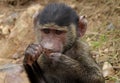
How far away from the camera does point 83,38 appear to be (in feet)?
24.4

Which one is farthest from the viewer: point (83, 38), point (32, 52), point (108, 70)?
point (83, 38)

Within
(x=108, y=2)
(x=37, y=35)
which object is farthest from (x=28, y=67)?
(x=108, y=2)

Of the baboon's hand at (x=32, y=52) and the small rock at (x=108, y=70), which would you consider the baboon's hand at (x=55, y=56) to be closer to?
the baboon's hand at (x=32, y=52)

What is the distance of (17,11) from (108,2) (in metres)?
1.92

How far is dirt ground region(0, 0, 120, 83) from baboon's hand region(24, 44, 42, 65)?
5.68 feet

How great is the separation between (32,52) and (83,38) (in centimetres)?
279

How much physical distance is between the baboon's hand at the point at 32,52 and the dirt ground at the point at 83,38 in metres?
1.73

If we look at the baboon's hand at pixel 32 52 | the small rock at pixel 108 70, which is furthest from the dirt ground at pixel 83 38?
the baboon's hand at pixel 32 52

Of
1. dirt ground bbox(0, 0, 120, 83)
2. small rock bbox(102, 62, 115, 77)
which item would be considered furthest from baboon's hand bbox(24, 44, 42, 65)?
small rock bbox(102, 62, 115, 77)

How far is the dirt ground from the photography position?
671cm

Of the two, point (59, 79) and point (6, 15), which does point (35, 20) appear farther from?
point (6, 15)

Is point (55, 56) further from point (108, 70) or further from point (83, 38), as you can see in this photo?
point (83, 38)

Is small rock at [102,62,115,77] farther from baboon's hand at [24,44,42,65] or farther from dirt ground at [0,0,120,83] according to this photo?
baboon's hand at [24,44,42,65]

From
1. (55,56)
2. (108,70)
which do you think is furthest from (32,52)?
(108,70)
